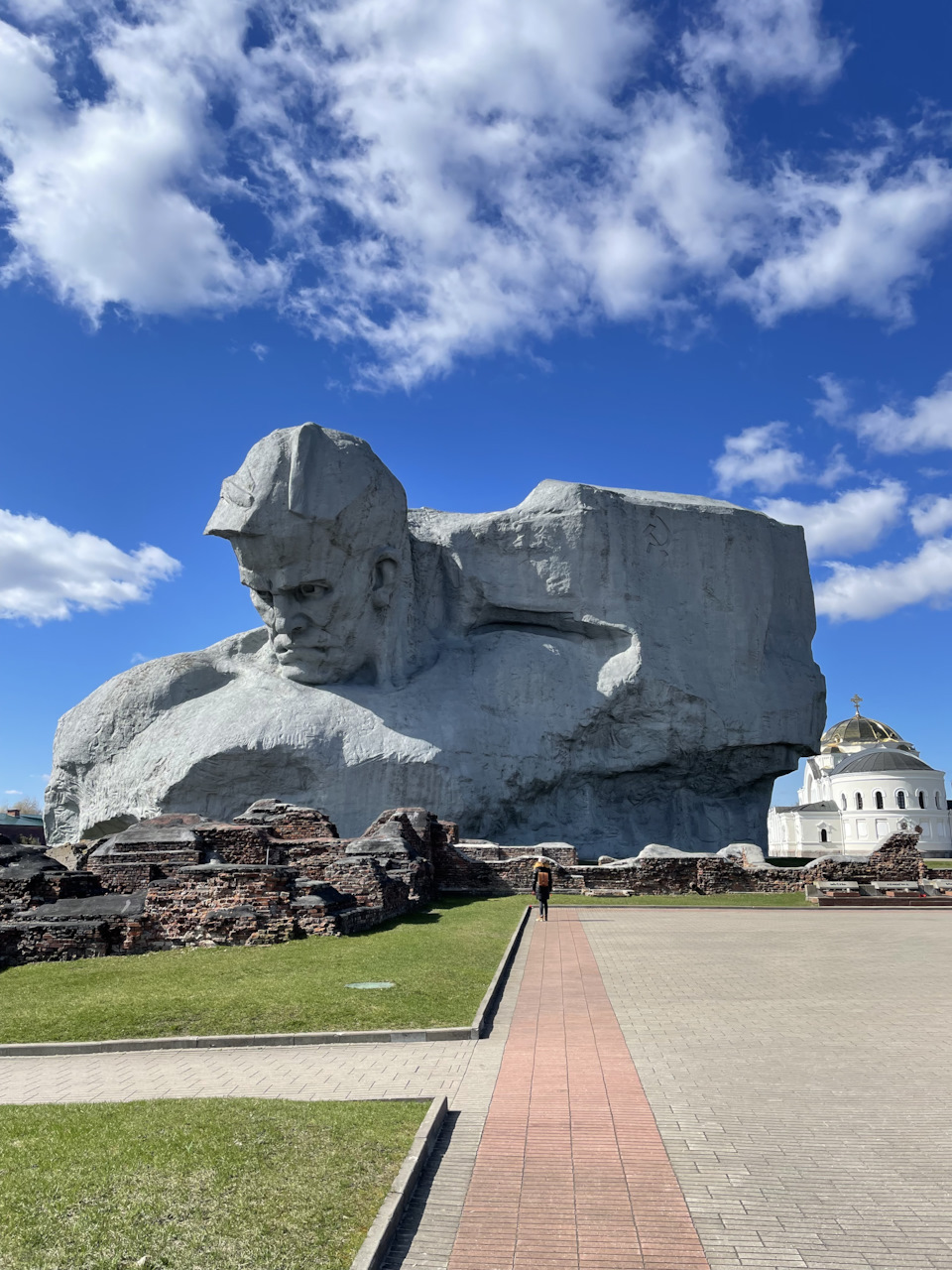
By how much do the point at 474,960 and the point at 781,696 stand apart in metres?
29.0

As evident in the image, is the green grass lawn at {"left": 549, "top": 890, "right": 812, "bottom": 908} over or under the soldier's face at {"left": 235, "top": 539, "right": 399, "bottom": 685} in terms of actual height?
under

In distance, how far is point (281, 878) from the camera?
36.8ft

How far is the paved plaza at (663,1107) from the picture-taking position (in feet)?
10.8

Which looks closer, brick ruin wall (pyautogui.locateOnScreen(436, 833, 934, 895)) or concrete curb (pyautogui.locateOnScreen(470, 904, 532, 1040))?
concrete curb (pyautogui.locateOnScreen(470, 904, 532, 1040))

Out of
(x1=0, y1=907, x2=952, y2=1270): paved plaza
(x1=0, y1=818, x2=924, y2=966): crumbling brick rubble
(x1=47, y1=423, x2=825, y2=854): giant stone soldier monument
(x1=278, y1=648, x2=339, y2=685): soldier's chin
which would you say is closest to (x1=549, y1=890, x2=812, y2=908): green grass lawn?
(x1=0, y1=818, x2=924, y2=966): crumbling brick rubble

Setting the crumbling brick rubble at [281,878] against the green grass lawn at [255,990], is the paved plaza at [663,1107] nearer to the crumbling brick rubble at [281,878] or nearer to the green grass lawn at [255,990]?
the green grass lawn at [255,990]

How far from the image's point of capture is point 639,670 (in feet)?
109

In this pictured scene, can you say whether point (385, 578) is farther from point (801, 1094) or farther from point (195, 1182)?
point (195, 1182)

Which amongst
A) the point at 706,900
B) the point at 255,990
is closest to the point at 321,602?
the point at 706,900

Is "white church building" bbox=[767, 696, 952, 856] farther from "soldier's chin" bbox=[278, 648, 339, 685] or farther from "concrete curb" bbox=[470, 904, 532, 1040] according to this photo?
"concrete curb" bbox=[470, 904, 532, 1040]

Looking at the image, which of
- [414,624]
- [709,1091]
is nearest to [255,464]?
[414,624]

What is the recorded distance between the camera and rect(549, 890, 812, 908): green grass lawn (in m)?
18.0

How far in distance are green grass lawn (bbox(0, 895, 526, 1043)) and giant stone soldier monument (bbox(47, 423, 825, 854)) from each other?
19.1 m

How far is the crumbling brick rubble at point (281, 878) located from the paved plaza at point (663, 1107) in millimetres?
3813
